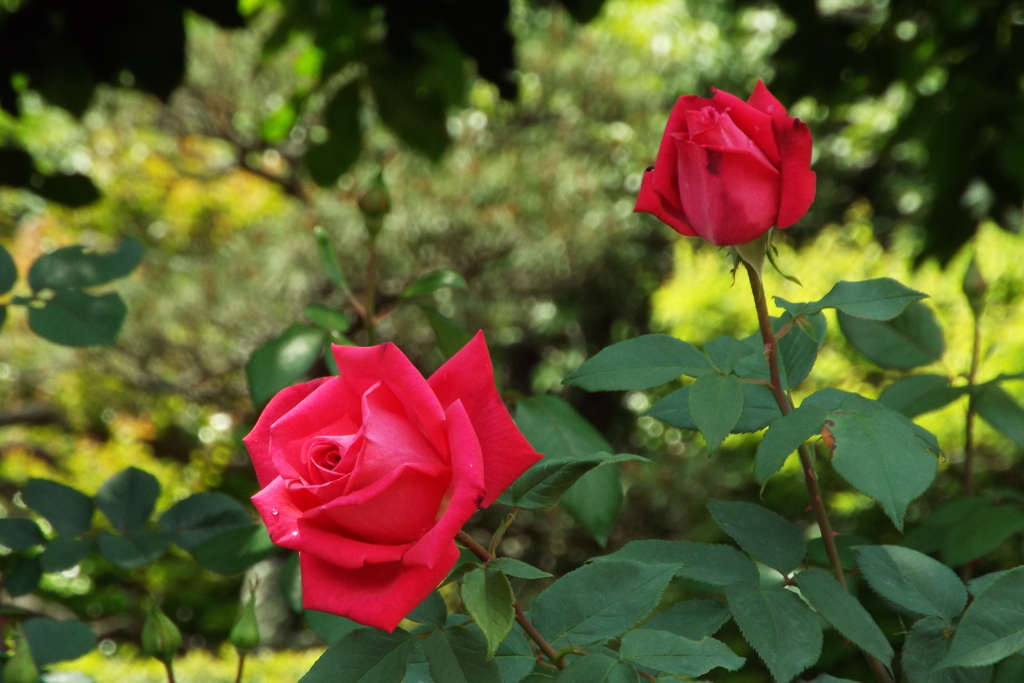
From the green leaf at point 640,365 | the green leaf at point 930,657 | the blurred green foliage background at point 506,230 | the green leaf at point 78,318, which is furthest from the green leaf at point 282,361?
the blurred green foliage background at point 506,230

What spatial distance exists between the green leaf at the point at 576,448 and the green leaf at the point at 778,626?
0.36 feet

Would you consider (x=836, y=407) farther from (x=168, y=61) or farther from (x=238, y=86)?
(x=238, y=86)

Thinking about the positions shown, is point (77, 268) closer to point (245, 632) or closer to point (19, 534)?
point (19, 534)

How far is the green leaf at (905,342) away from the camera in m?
0.49

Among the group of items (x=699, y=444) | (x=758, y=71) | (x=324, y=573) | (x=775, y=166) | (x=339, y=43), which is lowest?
(x=699, y=444)

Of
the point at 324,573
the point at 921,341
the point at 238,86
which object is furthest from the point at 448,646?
the point at 238,86

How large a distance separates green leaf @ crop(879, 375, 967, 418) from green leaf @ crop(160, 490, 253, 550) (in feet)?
1.34

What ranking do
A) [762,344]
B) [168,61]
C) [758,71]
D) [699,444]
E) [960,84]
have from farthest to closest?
1. [758,71]
2. [699,444]
3. [960,84]
4. [168,61]
5. [762,344]

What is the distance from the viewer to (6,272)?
0.54 meters

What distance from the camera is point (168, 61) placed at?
109cm

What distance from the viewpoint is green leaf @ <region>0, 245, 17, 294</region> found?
53cm

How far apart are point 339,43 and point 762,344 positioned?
1.10m

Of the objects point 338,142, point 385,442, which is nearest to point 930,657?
point 385,442

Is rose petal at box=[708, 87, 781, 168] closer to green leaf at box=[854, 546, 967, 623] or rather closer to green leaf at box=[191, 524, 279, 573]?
green leaf at box=[854, 546, 967, 623]
